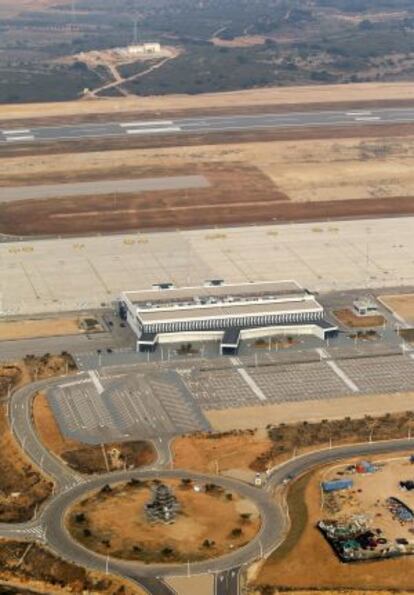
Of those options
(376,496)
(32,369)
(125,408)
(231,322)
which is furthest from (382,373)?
(32,369)

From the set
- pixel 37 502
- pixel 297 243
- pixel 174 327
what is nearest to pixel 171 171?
pixel 297 243

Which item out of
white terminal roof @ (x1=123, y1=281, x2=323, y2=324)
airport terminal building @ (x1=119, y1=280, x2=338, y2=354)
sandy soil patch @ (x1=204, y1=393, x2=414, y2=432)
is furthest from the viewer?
white terminal roof @ (x1=123, y1=281, x2=323, y2=324)

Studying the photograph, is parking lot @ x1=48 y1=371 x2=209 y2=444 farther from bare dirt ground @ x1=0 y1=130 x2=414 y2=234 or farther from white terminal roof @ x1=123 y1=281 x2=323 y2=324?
bare dirt ground @ x1=0 y1=130 x2=414 y2=234

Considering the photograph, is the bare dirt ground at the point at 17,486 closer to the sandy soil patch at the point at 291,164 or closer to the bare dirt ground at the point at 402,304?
the bare dirt ground at the point at 402,304

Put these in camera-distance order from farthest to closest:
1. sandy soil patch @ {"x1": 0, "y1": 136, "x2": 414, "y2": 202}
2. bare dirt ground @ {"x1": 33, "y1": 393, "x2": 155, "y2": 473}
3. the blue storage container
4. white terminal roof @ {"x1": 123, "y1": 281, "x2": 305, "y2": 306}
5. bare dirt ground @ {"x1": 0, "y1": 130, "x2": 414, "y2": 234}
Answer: sandy soil patch @ {"x1": 0, "y1": 136, "x2": 414, "y2": 202} < bare dirt ground @ {"x1": 0, "y1": 130, "x2": 414, "y2": 234} < white terminal roof @ {"x1": 123, "y1": 281, "x2": 305, "y2": 306} < bare dirt ground @ {"x1": 33, "y1": 393, "x2": 155, "y2": 473} < the blue storage container

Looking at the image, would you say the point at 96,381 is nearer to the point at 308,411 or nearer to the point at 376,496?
the point at 308,411

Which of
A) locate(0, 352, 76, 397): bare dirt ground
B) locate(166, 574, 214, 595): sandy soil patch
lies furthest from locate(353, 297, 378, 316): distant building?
locate(166, 574, 214, 595): sandy soil patch
